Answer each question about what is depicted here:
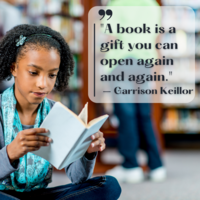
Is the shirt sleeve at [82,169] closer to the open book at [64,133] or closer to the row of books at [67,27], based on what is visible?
the open book at [64,133]

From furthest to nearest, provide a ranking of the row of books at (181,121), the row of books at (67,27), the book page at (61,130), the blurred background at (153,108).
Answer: the row of books at (181,121) < the row of books at (67,27) < the blurred background at (153,108) < the book page at (61,130)

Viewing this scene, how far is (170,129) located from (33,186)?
2.61 m

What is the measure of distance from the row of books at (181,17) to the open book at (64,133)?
2.90m

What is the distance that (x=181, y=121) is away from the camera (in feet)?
11.1

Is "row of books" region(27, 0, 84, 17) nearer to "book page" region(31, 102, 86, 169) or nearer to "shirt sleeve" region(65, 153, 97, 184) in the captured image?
"shirt sleeve" region(65, 153, 97, 184)

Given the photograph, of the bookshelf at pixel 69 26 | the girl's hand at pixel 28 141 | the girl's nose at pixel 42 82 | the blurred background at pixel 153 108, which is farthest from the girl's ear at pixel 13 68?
the bookshelf at pixel 69 26

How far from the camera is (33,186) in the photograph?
0.96 m

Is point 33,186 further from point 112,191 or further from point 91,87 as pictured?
point 91,87

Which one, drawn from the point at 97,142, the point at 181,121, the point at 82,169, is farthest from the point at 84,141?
the point at 181,121

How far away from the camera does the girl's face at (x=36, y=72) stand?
843 mm

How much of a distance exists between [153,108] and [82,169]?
6.36 feet

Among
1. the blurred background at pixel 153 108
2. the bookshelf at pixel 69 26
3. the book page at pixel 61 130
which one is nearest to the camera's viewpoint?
the book page at pixel 61 130

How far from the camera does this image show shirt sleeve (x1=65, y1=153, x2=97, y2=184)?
0.92 m

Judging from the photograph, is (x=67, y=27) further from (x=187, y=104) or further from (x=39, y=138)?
(x=39, y=138)
